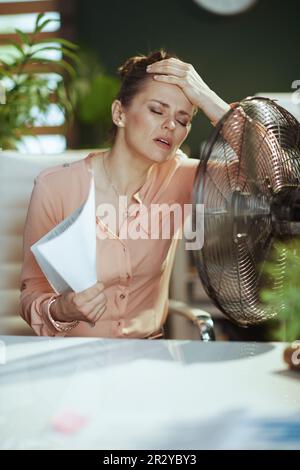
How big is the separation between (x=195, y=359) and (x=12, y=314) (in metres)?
0.78

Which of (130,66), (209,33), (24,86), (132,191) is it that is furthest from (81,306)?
(209,33)

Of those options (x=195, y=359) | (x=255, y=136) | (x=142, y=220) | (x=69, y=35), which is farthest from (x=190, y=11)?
(x=195, y=359)

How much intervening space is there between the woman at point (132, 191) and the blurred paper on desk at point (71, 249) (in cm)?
44

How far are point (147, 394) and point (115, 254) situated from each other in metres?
0.71

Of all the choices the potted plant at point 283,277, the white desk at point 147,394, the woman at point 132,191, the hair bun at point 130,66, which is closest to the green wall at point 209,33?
the hair bun at point 130,66

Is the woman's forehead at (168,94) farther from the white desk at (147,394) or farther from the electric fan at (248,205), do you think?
the white desk at (147,394)

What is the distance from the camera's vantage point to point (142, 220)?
164cm

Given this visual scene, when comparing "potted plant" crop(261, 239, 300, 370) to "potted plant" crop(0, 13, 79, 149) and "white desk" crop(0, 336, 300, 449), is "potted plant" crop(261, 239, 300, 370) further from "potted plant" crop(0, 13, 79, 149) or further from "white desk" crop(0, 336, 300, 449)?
"potted plant" crop(0, 13, 79, 149)

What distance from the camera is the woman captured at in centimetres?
156

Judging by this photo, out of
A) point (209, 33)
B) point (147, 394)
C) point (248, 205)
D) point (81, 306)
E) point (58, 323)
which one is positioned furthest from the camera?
point (209, 33)

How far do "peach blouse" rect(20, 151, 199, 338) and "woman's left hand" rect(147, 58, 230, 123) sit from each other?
17 centimetres

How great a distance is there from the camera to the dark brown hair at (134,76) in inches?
62.4

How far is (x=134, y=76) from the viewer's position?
5.25 feet
